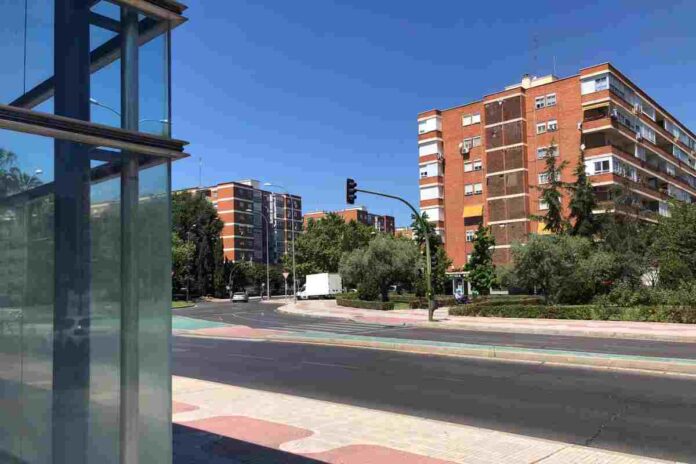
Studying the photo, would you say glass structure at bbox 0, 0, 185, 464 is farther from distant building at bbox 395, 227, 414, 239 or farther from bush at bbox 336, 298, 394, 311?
distant building at bbox 395, 227, 414, 239

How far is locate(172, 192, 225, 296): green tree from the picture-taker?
87250 mm

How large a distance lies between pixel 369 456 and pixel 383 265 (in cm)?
4056

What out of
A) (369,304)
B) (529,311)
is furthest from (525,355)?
(369,304)

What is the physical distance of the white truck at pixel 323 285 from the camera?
68812 mm

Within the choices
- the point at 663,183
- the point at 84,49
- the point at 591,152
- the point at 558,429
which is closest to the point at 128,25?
the point at 84,49

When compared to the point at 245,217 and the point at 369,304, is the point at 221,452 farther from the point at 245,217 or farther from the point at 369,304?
the point at 245,217

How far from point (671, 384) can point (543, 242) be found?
22.9m

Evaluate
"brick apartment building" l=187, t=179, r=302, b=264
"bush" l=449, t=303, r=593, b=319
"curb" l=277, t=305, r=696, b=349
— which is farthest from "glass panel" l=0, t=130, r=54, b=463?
"brick apartment building" l=187, t=179, r=302, b=264

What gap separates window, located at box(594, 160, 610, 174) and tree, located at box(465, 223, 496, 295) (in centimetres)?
1804

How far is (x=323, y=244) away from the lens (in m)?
83.4

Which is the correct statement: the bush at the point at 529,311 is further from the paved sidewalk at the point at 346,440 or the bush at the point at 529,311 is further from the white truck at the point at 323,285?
the white truck at the point at 323,285

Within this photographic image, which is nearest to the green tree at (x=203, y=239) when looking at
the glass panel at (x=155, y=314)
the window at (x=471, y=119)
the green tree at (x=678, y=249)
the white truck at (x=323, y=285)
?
the white truck at (x=323, y=285)

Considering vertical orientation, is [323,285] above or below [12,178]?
below

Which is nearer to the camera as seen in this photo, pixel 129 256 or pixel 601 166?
pixel 129 256
